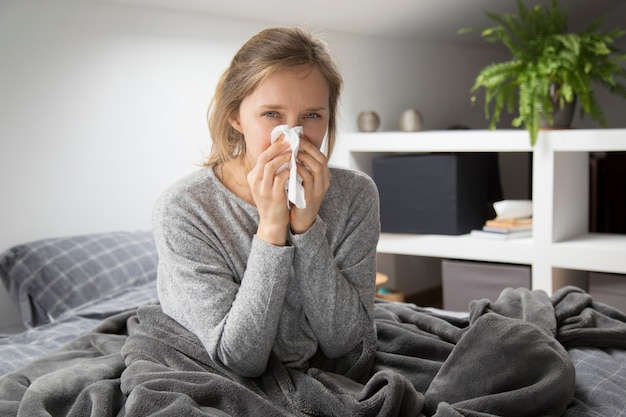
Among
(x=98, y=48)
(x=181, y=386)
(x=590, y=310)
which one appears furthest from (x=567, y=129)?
(x=181, y=386)

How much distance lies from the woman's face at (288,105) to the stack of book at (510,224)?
5.90 ft

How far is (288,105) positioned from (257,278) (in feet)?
1.04

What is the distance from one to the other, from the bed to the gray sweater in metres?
0.05

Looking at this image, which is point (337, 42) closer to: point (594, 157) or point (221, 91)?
point (594, 157)

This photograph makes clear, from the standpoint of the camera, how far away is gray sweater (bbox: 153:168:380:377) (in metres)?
1.40

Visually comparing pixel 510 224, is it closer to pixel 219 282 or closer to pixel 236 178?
pixel 236 178

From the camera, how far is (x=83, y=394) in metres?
1.32

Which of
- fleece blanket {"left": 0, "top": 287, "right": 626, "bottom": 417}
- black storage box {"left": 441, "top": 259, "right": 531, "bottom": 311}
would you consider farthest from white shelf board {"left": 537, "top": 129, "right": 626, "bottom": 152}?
fleece blanket {"left": 0, "top": 287, "right": 626, "bottom": 417}

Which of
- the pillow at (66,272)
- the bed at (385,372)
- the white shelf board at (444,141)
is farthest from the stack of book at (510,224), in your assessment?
the pillow at (66,272)

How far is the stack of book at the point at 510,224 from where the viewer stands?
3.15 metres

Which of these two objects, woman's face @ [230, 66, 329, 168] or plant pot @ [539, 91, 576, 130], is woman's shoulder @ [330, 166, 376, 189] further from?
plant pot @ [539, 91, 576, 130]

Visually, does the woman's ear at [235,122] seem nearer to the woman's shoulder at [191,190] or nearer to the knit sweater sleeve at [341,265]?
the woman's shoulder at [191,190]

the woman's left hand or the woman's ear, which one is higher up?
the woman's ear

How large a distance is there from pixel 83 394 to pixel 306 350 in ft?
1.38
